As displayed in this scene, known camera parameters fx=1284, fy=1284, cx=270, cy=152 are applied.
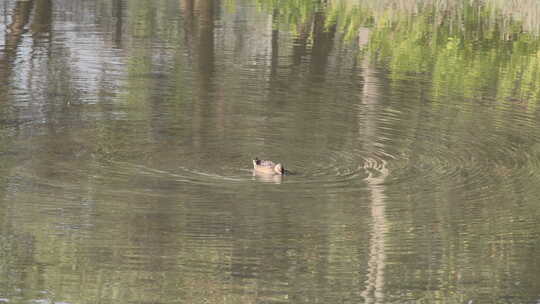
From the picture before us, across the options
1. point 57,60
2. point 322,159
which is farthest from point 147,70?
point 322,159

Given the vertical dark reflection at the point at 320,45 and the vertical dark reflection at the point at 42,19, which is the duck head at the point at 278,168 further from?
the vertical dark reflection at the point at 42,19

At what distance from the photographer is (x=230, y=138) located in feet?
53.7

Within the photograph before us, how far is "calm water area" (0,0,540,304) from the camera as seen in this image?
35.8 ft

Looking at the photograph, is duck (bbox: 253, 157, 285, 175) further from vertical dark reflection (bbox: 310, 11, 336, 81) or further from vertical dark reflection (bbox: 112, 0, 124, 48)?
vertical dark reflection (bbox: 112, 0, 124, 48)

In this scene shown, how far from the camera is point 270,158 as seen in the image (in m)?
15.5

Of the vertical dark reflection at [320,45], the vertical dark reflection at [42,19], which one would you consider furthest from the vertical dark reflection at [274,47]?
the vertical dark reflection at [42,19]

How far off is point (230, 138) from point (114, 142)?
1510 millimetres

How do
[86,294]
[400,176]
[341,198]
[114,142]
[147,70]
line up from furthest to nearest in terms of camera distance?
1. [147,70]
2. [114,142]
3. [400,176]
4. [341,198]
5. [86,294]

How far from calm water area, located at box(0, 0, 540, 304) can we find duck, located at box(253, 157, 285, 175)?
13 cm

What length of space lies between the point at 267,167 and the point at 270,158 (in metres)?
1.26

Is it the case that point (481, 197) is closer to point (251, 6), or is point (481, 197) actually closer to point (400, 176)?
point (400, 176)

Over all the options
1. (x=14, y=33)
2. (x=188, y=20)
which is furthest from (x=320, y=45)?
(x=14, y=33)

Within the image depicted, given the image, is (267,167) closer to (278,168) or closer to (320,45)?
(278,168)

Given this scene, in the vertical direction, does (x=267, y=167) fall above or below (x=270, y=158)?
above
